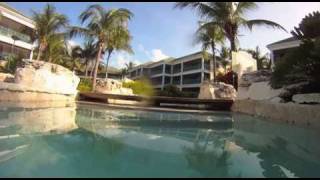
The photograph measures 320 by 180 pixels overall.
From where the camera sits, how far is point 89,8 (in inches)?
1005

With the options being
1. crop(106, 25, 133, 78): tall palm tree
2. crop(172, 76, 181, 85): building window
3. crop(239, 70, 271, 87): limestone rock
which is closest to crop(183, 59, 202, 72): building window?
crop(172, 76, 181, 85): building window

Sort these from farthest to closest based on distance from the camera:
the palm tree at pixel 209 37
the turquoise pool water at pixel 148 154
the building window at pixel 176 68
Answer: the building window at pixel 176 68
the palm tree at pixel 209 37
the turquoise pool water at pixel 148 154

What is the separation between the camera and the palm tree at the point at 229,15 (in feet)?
56.8

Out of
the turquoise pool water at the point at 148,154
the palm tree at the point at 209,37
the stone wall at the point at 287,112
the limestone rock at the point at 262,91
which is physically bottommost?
the turquoise pool water at the point at 148,154

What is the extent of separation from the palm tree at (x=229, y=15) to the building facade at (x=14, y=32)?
73.0ft

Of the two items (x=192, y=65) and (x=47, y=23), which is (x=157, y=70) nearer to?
(x=192, y=65)

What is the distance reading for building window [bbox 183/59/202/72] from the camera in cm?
5328

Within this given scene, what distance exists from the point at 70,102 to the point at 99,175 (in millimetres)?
14344

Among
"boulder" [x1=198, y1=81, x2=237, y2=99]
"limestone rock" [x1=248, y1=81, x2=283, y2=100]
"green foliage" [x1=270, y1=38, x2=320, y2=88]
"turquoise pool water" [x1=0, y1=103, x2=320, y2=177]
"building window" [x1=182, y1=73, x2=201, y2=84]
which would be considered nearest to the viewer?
"turquoise pool water" [x1=0, y1=103, x2=320, y2=177]

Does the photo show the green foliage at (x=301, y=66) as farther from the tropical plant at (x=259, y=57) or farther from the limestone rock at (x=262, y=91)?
the tropical plant at (x=259, y=57)

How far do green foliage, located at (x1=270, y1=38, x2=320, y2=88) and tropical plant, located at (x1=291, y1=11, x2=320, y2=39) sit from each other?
9.0 inches

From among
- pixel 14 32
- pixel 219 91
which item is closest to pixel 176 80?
pixel 14 32

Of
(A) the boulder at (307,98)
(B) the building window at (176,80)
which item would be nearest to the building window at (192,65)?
(B) the building window at (176,80)

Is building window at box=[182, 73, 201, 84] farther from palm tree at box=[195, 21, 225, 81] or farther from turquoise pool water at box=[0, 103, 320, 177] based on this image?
turquoise pool water at box=[0, 103, 320, 177]
